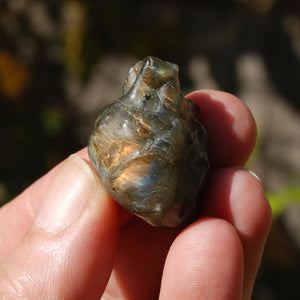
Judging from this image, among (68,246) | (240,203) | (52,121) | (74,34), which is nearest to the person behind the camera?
(68,246)

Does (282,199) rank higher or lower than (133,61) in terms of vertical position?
lower

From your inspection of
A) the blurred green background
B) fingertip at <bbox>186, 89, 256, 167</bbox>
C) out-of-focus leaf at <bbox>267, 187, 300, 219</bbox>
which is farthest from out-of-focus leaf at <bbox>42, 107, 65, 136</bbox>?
fingertip at <bbox>186, 89, 256, 167</bbox>

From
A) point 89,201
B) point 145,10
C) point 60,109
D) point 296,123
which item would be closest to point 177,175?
point 89,201

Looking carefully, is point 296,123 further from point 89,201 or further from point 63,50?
point 89,201

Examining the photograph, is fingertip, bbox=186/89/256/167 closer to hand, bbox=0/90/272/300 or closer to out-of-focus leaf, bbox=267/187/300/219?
hand, bbox=0/90/272/300

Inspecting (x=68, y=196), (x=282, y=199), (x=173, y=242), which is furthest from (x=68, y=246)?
(x=282, y=199)

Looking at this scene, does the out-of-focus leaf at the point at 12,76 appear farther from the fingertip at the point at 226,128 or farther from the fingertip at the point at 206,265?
the fingertip at the point at 206,265

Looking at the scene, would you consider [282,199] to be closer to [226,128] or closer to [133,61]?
[226,128]
